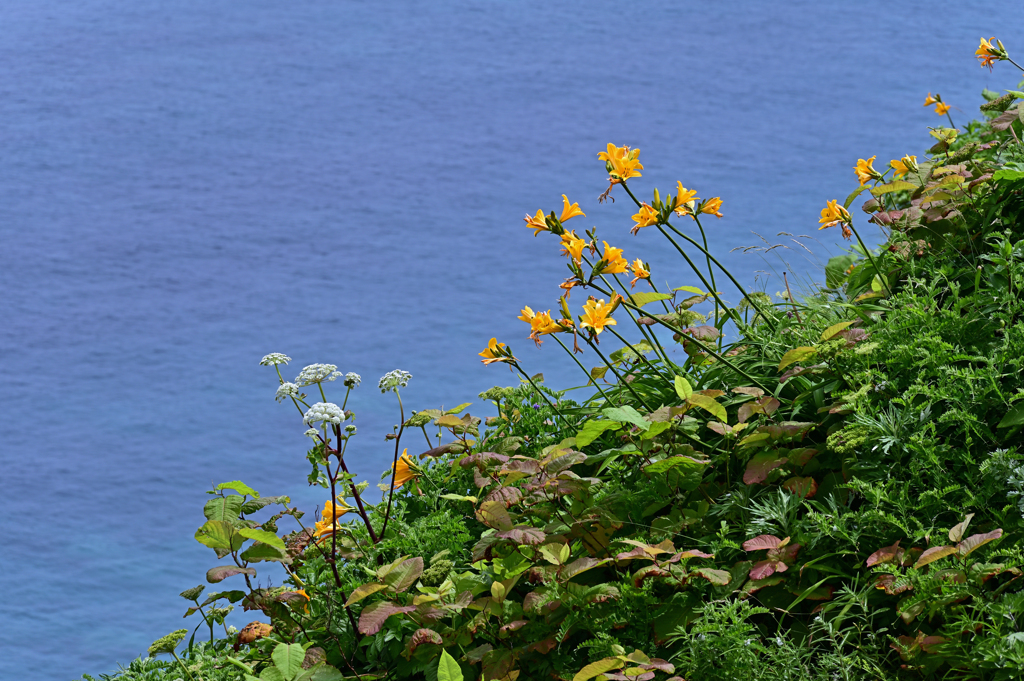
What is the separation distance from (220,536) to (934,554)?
1.27 meters

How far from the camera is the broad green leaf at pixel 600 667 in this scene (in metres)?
1.42

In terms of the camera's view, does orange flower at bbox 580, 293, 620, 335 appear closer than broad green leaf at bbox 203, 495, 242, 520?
Yes

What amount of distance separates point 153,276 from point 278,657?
5464mm

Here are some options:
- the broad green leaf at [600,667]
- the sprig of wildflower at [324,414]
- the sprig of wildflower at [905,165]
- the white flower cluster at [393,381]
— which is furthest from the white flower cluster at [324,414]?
the sprig of wildflower at [905,165]

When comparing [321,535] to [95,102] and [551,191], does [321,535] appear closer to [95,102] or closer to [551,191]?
[551,191]

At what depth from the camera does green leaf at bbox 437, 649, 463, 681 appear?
1486mm

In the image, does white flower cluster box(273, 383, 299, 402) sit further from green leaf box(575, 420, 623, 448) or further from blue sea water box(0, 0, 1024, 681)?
blue sea water box(0, 0, 1024, 681)

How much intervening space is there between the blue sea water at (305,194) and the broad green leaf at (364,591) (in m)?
1.31

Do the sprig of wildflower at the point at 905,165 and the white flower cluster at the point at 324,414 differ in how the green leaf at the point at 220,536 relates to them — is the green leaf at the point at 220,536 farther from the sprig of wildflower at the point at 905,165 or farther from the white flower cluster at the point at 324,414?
the sprig of wildflower at the point at 905,165

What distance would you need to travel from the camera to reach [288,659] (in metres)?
1.65

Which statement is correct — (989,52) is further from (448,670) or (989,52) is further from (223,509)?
(223,509)

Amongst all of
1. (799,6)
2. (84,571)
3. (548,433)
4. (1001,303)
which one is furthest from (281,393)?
(799,6)

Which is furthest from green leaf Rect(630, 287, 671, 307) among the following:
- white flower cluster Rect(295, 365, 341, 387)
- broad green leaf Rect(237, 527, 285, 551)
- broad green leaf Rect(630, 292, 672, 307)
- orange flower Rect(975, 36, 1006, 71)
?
orange flower Rect(975, 36, 1006, 71)

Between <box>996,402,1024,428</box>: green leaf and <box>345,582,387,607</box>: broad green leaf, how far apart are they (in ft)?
3.72
